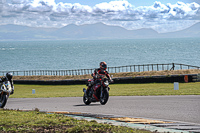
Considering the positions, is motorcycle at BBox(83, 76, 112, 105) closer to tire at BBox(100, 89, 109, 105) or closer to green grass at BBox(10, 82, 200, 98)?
tire at BBox(100, 89, 109, 105)

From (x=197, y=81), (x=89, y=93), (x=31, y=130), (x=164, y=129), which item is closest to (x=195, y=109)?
(x=164, y=129)

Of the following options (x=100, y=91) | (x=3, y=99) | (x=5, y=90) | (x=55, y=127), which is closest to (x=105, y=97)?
(x=100, y=91)

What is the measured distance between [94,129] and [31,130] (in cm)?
142

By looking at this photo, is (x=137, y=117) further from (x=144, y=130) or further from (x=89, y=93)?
(x=89, y=93)

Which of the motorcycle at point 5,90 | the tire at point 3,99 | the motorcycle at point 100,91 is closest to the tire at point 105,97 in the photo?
the motorcycle at point 100,91

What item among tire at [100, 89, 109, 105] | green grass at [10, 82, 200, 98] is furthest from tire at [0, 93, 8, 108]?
green grass at [10, 82, 200, 98]

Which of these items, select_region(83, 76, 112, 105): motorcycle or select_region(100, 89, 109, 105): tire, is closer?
select_region(83, 76, 112, 105): motorcycle

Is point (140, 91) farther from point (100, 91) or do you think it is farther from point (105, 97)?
point (105, 97)

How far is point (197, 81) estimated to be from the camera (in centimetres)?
3170

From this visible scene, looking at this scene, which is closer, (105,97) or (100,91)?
(105,97)

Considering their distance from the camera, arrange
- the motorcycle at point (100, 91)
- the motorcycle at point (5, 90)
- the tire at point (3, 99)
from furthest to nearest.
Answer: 1. the tire at point (3, 99)
2. the motorcycle at point (5, 90)
3. the motorcycle at point (100, 91)

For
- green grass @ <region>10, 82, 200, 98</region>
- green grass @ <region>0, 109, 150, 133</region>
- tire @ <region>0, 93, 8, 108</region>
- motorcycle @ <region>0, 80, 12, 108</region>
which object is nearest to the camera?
green grass @ <region>0, 109, 150, 133</region>

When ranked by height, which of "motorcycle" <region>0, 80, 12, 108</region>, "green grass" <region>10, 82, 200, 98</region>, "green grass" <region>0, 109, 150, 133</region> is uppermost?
"motorcycle" <region>0, 80, 12, 108</region>

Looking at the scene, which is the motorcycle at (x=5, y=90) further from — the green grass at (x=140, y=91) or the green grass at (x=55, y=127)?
the green grass at (x=140, y=91)
